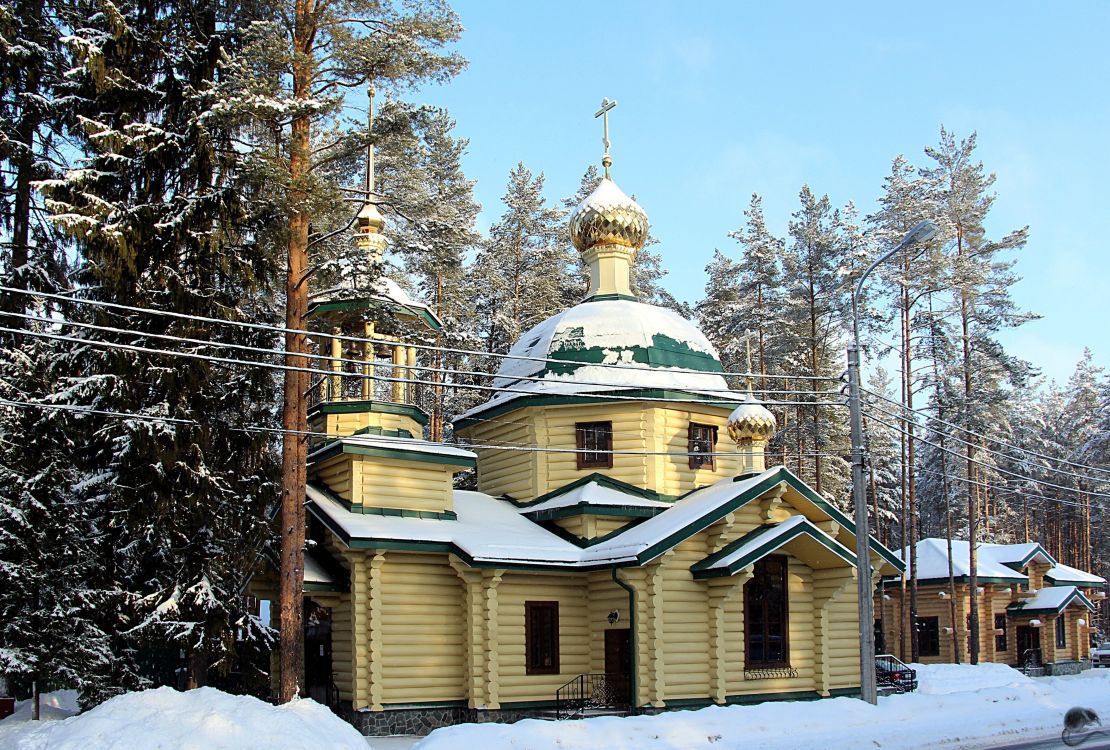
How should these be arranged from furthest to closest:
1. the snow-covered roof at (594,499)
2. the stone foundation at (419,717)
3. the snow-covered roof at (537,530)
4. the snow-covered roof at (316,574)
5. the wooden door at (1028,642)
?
the wooden door at (1028,642) < the snow-covered roof at (594,499) < the snow-covered roof at (537,530) < the snow-covered roof at (316,574) < the stone foundation at (419,717)

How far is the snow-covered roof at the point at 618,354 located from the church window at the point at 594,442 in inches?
34.8

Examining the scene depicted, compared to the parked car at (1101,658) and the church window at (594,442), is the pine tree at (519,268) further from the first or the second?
the parked car at (1101,658)

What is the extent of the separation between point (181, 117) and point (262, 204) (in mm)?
2834

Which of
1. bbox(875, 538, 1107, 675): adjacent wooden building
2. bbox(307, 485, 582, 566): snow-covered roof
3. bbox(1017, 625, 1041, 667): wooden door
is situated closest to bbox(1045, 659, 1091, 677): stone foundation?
bbox(875, 538, 1107, 675): adjacent wooden building

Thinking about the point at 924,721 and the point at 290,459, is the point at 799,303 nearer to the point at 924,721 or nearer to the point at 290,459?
the point at 924,721

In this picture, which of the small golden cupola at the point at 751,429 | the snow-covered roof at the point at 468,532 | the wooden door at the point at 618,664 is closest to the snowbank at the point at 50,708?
the snow-covered roof at the point at 468,532

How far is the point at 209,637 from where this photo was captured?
16.5 metres

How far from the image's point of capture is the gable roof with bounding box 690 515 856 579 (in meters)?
19.7

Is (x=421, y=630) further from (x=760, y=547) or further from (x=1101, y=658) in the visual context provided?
(x=1101, y=658)

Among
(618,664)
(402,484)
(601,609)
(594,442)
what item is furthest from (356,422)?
(618,664)

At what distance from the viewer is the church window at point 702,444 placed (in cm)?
2342

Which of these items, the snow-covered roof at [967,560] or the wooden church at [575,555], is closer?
the wooden church at [575,555]

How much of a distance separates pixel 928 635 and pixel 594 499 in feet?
63.1

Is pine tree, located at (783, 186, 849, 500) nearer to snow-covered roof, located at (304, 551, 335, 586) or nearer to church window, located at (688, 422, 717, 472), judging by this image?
church window, located at (688, 422, 717, 472)
